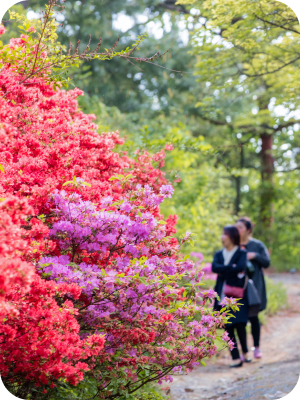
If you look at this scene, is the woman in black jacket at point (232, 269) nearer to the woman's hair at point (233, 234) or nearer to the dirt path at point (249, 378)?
the woman's hair at point (233, 234)

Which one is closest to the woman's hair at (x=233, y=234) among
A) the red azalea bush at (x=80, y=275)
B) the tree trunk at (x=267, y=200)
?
the red azalea bush at (x=80, y=275)

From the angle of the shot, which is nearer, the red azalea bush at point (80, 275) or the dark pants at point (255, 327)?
the red azalea bush at point (80, 275)

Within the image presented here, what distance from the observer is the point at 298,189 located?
51.6 ft

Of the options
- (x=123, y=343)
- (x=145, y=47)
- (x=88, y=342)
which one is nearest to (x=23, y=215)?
(x=88, y=342)

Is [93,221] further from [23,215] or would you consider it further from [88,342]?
[23,215]

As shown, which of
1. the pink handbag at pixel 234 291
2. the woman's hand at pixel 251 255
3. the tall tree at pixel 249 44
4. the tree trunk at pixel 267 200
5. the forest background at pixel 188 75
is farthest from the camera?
the tree trunk at pixel 267 200

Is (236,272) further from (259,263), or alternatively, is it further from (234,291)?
(259,263)

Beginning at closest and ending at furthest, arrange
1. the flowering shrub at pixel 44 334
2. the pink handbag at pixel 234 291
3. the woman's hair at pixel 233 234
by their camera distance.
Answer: the flowering shrub at pixel 44 334
the pink handbag at pixel 234 291
the woman's hair at pixel 233 234

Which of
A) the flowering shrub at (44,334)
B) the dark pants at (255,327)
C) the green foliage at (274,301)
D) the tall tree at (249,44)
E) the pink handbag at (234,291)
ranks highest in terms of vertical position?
the tall tree at (249,44)

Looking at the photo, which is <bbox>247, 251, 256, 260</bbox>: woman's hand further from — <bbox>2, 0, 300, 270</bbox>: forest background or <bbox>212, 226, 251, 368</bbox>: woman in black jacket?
<bbox>2, 0, 300, 270</bbox>: forest background

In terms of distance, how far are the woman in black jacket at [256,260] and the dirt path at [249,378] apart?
0.44 metres

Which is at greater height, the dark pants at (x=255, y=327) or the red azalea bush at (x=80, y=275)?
the red azalea bush at (x=80, y=275)

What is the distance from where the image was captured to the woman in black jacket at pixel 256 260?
484 cm

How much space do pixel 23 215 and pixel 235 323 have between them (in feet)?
11.8
